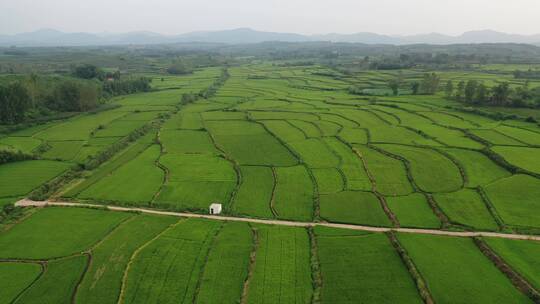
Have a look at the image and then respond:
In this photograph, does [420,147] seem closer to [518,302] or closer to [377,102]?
[518,302]

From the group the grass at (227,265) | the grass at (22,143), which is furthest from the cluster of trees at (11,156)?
the grass at (227,265)

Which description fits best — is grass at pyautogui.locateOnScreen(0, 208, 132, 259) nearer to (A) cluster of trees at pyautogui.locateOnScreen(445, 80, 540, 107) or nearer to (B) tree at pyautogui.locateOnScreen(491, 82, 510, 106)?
(A) cluster of trees at pyautogui.locateOnScreen(445, 80, 540, 107)

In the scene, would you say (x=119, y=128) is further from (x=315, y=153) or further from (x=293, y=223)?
(x=293, y=223)

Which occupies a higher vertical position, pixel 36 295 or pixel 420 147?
pixel 420 147

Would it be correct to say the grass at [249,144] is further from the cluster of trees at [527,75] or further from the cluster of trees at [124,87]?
the cluster of trees at [527,75]

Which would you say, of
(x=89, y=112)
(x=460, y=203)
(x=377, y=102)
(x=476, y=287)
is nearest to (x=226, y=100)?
(x=89, y=112)

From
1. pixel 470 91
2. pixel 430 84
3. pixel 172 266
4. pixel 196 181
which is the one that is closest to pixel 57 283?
pixel 172 266
